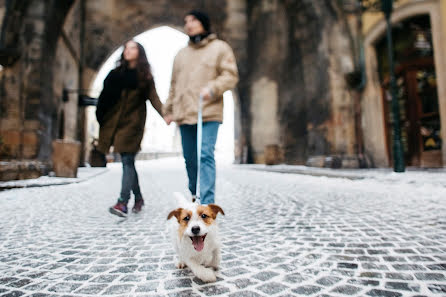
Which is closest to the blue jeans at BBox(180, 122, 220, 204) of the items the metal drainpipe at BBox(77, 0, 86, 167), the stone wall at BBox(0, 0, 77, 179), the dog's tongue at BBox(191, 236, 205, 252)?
the dog's tongue at BBox(191, 236, 205, 252)

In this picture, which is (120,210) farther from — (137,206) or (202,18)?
(202,18)

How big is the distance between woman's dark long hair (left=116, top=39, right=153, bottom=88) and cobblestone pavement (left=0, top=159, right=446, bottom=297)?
1494mm

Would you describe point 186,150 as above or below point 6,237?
above

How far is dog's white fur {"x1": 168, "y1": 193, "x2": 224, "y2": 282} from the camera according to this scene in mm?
1558

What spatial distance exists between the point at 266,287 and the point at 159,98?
268 cm

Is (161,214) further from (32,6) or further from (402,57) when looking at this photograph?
(402,57)

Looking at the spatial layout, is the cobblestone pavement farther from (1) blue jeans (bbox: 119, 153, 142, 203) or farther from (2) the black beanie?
(2) the black beanie

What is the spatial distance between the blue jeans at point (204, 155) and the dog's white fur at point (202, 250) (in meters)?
1.12

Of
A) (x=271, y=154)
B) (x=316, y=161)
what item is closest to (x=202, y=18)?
(x=316, y=161)

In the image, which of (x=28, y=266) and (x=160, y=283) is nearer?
(x=160, y=283)

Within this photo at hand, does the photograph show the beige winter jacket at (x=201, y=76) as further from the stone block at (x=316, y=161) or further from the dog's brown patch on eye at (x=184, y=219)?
the stone block at (x=316, y=161)

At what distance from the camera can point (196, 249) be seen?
60.6 inches

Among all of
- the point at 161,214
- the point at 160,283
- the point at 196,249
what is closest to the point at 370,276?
the point at 196,249

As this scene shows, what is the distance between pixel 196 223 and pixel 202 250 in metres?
0.17
